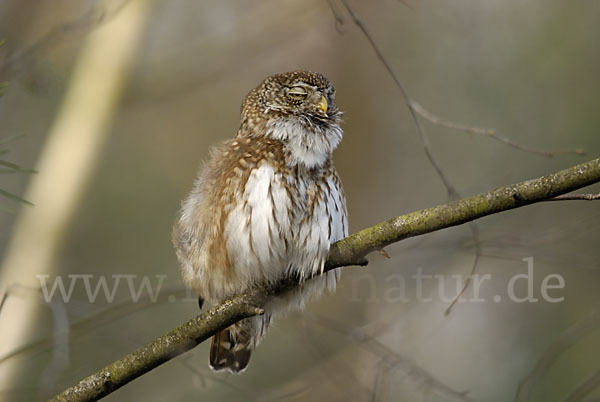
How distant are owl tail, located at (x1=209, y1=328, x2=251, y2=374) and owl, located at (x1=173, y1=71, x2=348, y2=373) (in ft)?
1.13

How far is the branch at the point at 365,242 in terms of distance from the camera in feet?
8.14

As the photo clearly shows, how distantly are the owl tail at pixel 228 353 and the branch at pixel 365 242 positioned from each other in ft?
3.62

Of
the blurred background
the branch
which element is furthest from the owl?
the branch

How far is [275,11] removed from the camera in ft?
22.6

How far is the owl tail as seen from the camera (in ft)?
13.4

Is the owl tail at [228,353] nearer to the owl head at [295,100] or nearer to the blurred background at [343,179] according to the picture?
the blurred background at [343,179]

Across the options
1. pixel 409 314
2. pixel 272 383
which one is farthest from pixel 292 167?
pixel 272 383

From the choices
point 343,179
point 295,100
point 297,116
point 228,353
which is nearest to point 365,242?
point 297,116

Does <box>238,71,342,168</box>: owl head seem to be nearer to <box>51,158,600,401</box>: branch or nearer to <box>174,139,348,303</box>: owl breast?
<box>174,139,348,303</box>: owl breast

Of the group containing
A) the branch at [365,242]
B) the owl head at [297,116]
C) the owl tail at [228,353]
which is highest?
the owl head at [297,116]

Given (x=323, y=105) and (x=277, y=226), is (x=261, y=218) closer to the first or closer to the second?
(x=277, y=226)

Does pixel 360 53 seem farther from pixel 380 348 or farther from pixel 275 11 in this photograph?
pixel 380 348

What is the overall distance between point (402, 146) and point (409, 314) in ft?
10.5

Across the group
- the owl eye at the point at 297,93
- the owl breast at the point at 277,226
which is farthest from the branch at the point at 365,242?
the owl eye at the point at 297,93
